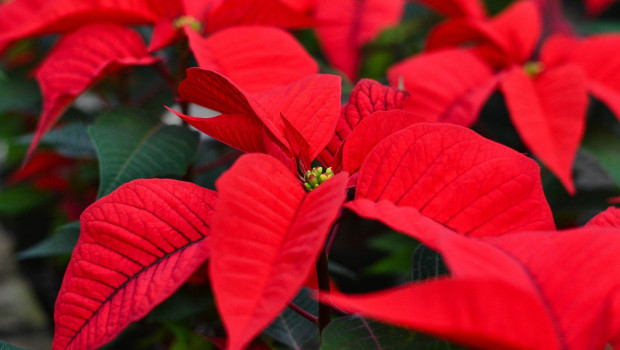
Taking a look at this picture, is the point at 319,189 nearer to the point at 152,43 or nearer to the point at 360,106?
the point at 360,106

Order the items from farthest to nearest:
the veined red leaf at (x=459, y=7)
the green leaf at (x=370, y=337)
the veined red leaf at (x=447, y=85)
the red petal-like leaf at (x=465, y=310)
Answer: the veined red leaf at (x=459, y=7), the veined red leaf at (x=447, y=85), the green leaf at (x=370, y=337), the red petal-like leaf at (x=465, y=310)

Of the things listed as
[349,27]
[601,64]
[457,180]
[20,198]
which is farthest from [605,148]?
[20,198]

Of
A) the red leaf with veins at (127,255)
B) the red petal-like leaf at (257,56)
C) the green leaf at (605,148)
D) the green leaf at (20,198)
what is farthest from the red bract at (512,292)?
the green leaf at (20,198)

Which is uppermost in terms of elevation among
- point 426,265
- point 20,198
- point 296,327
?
point 426,265

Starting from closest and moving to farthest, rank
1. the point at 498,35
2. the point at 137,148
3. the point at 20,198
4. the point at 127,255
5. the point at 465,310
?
the point at 465,310, the point at 127,255, the point at 137,148, the point at 498,35, the point at 20,198

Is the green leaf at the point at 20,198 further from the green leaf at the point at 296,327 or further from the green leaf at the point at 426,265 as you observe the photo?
the green leaf at the point at 426,265

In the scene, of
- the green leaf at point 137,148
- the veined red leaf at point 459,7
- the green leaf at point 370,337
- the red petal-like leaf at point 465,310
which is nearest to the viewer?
the red petal-like leaf at point 465,310

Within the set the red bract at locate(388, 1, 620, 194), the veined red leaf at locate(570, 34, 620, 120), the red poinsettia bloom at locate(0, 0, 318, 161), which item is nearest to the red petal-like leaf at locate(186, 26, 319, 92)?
the red poinsettia bloom at locate(0, 0, 318, 161)

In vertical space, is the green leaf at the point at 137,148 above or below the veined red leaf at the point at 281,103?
below
